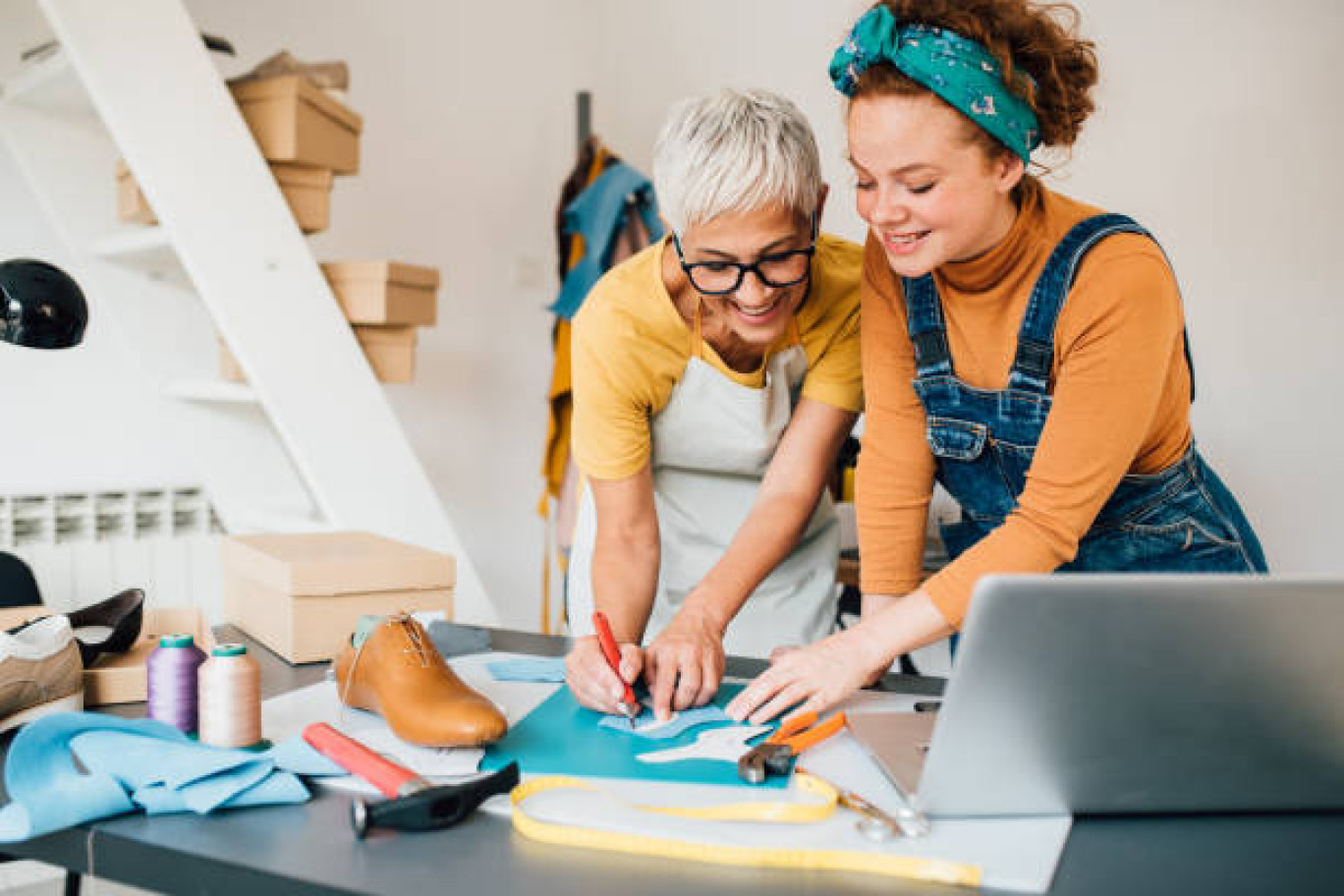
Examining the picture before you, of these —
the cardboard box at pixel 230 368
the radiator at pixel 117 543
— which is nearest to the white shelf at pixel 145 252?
the cardboard box at pixel 230 368

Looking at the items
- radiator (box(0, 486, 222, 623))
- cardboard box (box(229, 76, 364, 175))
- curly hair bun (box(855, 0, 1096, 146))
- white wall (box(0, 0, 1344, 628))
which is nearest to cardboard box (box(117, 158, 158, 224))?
cardboard box (box(229, 76, 364, 175))

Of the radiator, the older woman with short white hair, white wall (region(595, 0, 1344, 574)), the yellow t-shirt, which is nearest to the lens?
the older woman with short white hair

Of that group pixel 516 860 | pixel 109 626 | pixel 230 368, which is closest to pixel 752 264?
pixel 516 860

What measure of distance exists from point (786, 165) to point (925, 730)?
0.63 m

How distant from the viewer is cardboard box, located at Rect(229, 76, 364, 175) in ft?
6.53

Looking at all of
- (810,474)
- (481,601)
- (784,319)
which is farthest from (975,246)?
(481,601)

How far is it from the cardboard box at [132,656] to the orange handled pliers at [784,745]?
0.63 m

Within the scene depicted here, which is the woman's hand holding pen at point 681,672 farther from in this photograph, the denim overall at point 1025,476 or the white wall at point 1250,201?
the white wall at point 1250,201

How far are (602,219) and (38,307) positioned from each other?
2016mm

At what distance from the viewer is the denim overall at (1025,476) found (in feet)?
3.99

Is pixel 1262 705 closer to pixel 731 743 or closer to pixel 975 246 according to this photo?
pixel 731 743

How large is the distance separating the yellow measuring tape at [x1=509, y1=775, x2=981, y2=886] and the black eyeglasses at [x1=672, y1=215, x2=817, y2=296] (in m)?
0.62

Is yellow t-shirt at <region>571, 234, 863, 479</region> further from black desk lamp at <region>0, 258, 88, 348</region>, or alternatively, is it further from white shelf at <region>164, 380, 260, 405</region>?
white shelf at <region>164, 380, 260, 405</region>

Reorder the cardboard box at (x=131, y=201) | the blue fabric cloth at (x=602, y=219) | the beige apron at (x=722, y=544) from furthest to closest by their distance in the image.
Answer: the blue fabric cloth at (x=602, y=219) → the cardboard box at (x=131, y=201) → the beige apron at (x=722, y=544)
